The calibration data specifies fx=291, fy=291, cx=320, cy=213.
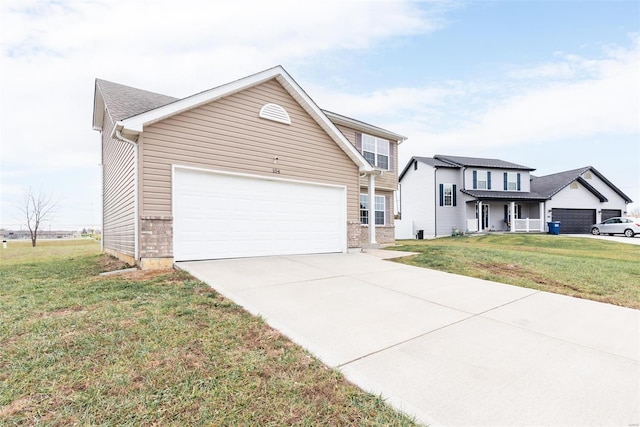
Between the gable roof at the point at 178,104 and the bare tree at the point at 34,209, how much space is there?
2587 cm

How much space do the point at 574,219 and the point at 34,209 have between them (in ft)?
161

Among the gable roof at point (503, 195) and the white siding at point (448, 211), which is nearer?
the gable roof at point (503, 195)

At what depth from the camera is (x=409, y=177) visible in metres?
25.5

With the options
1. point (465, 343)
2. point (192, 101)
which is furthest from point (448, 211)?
point (465, 343)

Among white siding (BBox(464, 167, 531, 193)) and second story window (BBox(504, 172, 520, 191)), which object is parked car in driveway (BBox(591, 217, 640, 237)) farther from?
second story window (BBox(504, 172, 520, 191))

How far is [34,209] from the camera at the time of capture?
1121 inches

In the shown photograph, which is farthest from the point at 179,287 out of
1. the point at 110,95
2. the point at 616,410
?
the point at 110,95

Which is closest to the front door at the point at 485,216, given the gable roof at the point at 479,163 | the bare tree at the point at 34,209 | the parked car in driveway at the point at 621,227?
the gable roof at the point at 479,163

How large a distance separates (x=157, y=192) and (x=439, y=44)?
12353 mm

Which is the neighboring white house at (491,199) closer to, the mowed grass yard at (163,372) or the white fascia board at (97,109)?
the white fascia board at (97,109)

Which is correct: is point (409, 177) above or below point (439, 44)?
below

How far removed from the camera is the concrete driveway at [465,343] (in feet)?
6.53

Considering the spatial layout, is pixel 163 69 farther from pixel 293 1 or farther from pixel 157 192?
pixel 157 192

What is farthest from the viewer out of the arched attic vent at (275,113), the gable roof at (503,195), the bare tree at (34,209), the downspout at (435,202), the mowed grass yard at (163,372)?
the bare tree at (34,209)
